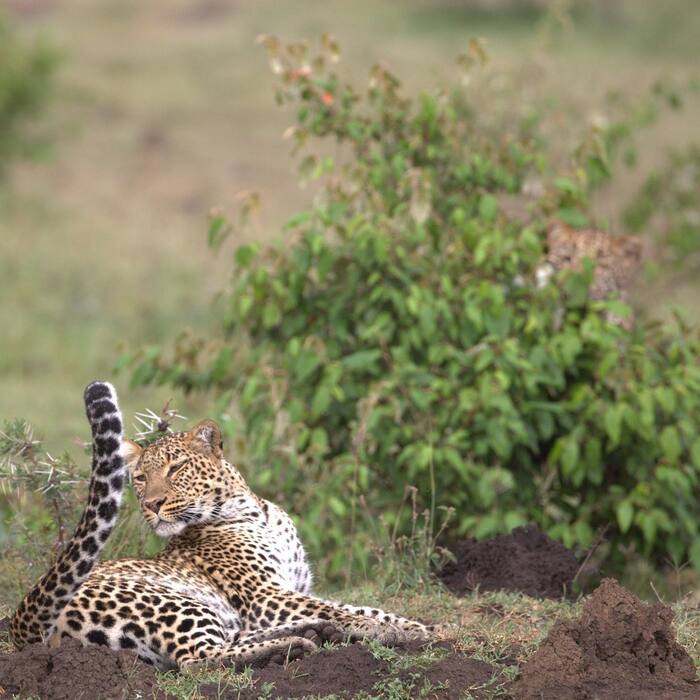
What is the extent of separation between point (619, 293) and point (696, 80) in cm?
246

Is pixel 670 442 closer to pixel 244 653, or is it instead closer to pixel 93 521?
pixel 244 653

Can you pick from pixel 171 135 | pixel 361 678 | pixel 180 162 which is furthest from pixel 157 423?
pixel 171 135

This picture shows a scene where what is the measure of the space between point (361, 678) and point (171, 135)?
24.8m

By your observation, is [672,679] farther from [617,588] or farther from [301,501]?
[301,501]

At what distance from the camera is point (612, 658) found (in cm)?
Answer: 445

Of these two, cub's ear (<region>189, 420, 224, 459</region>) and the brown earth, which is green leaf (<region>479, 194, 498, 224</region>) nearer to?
cub's ear (<region>189, 420, 224, 459</region>)

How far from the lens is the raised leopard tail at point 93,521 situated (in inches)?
173

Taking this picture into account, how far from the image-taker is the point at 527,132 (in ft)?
31.3

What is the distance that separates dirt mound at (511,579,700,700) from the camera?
4.23 meters

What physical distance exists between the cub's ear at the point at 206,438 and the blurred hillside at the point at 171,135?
3850 mm

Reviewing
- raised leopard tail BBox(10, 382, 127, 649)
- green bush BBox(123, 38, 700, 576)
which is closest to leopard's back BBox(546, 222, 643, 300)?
green bush BBox(123, 38, 700, 576)

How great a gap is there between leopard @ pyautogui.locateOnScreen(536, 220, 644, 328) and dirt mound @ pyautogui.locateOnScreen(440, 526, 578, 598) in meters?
1.93

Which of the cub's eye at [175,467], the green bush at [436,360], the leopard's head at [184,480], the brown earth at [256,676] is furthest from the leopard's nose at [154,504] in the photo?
the green bush at [436,360]

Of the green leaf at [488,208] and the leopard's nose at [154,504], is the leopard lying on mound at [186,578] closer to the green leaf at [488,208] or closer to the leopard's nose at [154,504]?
the leopard's nose at [154,504]
